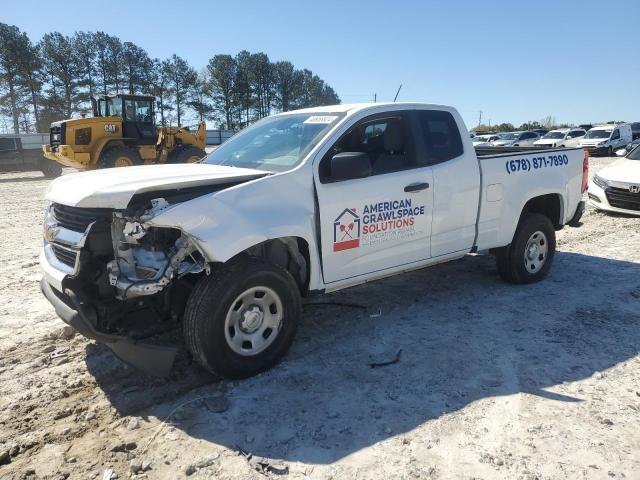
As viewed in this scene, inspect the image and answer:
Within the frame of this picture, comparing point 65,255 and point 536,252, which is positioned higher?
point 65,255

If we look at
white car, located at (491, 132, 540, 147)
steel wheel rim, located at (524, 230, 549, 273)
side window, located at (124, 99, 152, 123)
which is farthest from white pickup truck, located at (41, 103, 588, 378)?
white car, located at (491, 132, 540, 147)

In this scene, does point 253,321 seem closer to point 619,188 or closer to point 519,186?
point 519,186

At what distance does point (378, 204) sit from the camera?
161 inches

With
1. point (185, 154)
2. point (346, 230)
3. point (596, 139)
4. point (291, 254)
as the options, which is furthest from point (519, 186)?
point (596, 139)

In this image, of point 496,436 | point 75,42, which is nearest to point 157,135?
point 496,436

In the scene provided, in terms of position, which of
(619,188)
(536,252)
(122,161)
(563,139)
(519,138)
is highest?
(519,138)

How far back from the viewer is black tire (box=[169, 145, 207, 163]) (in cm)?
1752

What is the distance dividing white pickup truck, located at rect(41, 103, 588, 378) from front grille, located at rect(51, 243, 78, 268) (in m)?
0.02

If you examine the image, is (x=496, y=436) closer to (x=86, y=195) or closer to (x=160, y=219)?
(x=160, y=219)

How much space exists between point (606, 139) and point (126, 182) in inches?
1214

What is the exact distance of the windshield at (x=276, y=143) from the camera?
3.99 m

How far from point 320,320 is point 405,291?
4.13 feet

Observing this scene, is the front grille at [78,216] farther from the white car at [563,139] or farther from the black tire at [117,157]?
the white car at [563,139]

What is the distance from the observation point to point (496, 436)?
114 inches
